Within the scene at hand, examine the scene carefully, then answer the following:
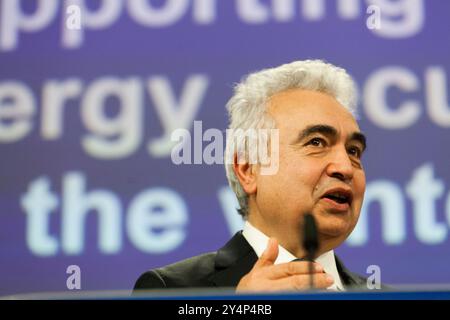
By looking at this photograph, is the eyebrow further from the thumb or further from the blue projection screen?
the thumb

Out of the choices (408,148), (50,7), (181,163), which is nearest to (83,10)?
(50,7)

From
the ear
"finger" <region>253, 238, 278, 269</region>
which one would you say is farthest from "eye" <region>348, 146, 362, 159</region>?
"finger" <region>253, 238, 278, 269</region>

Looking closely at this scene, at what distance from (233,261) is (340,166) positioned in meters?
0.45

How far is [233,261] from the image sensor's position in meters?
2.98

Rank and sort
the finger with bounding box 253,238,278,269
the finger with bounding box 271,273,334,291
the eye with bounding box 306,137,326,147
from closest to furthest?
the finger with bounding box 271,273,334,291
the finger with bounding box 253,238,278,269
the eye with bounding box 306,137,326,147

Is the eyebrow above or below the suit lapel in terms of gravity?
above

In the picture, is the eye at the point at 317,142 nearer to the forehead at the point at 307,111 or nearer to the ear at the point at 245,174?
the forehead at the point at 307,111

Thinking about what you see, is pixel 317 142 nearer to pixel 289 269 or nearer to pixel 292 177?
pixel 292 177

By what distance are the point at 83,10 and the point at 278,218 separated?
940mm

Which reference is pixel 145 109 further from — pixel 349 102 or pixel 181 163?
pixel 349 102

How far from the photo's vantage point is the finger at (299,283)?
263 centimetres

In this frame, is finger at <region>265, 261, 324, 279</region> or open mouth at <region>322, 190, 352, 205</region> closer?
finger at <region>265, 261, 324, 279</region>

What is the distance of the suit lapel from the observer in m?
2.96

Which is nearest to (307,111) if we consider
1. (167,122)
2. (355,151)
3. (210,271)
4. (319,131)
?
(319,131)
